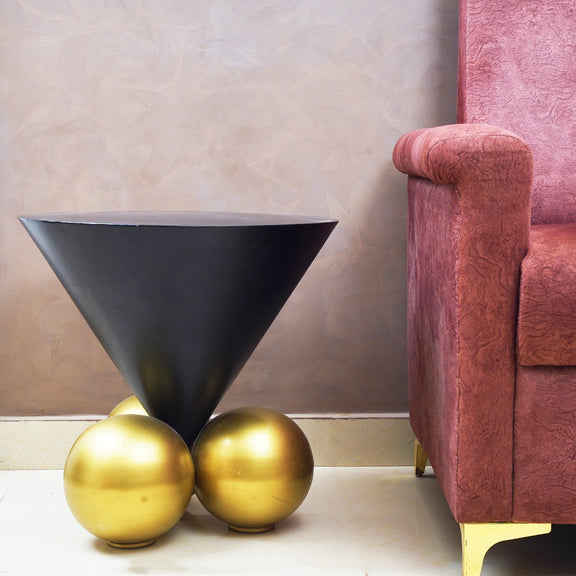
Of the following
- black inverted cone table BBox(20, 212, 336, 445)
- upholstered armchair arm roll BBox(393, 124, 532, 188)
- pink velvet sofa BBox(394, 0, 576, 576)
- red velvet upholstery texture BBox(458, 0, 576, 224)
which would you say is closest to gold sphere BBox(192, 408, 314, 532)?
black inverted cone table BBox(20, 212, 336, 445)

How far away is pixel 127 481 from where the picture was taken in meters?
1.38

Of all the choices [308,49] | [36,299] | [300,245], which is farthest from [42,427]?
[308,49]

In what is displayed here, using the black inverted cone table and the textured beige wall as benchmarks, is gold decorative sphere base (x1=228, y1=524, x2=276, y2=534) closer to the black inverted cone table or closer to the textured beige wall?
the black inverted cone table

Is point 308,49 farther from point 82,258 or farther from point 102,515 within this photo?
point 102,515

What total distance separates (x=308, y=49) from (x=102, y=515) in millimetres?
1116

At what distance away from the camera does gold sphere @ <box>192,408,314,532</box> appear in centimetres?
148

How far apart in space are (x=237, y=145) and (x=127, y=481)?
33.9 inches

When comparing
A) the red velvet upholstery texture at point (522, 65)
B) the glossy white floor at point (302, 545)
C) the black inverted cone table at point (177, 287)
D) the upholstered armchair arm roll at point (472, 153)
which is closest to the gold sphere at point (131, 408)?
the black inverted cone table at point (177, 287)

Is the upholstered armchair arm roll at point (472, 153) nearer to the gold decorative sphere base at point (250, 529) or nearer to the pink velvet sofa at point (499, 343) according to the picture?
the pink velvet sofa at point (499, 343)

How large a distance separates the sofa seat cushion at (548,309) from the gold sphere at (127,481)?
614 mm

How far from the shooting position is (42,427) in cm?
194

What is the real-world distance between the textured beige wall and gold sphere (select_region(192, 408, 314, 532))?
44cm

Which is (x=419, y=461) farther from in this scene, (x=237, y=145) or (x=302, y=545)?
(x=237, y=145)

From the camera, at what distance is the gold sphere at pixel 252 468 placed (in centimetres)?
148
